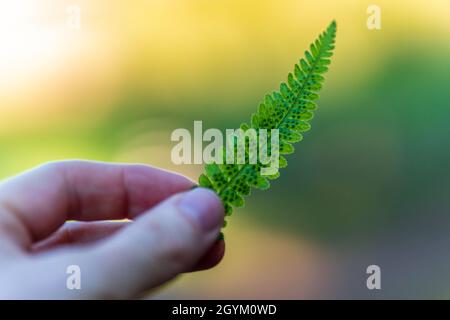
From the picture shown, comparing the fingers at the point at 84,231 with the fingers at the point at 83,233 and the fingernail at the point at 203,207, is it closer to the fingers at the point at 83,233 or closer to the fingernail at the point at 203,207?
the fingers at the point at 83,233

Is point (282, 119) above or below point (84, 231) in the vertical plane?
above

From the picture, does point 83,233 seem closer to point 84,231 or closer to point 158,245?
point 84,231

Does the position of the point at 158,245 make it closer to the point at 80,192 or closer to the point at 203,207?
the point at 203,207

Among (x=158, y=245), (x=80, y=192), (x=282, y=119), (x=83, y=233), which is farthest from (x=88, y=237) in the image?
(x=282, y=119)

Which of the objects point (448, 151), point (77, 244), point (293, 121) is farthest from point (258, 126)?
point (448, 151)

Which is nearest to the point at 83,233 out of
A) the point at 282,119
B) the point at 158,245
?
the point at 158,245

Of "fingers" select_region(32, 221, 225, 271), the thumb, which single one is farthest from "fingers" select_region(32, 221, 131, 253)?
the thumb

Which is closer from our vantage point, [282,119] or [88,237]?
[282,119]

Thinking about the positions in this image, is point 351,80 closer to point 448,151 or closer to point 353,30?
point 353,30

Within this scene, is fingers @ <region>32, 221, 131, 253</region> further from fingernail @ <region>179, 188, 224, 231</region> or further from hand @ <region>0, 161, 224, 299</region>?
fingernail @ <region>179, 188, 224, 231</region>
